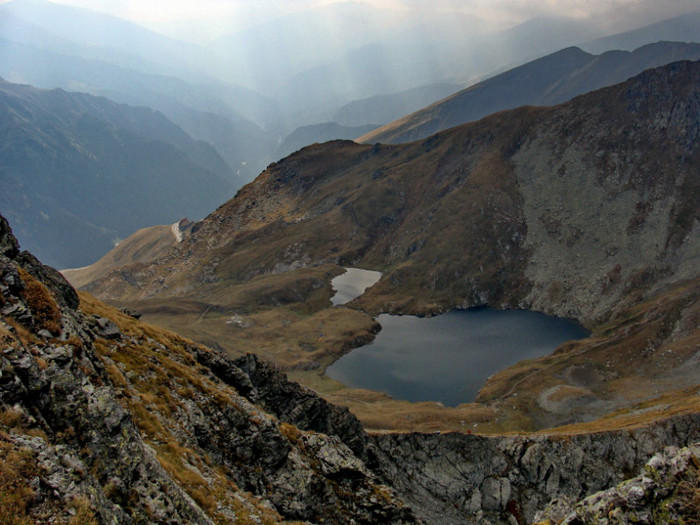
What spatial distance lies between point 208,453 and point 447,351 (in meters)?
135

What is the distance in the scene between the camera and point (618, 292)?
551ft

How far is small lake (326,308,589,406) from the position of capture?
132 metres

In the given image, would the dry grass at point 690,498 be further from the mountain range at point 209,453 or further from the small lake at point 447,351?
the small lake at point 447,351

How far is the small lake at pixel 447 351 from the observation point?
431 feet

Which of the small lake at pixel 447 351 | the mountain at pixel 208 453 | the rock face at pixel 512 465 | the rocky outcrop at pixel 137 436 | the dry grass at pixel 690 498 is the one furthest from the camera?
the small lake at pixel 447 351

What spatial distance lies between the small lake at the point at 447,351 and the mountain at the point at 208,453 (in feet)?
211

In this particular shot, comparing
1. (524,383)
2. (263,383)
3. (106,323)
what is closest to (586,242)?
(524,383)

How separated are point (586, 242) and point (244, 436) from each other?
195730mm

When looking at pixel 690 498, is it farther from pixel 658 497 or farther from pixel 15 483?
pixel 15 483

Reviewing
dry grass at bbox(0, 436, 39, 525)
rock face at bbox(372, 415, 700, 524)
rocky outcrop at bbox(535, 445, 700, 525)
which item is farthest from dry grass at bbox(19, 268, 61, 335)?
rock face at bbox(372, 415, 700, 524)

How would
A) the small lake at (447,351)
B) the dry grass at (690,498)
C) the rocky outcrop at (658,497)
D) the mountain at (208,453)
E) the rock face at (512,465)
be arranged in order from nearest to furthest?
the mountain at (208,453) → the dry grass at (690,498) → the rocky outcrop at (658,497) → the rock face at (512,465) → the small lake at (447,351)

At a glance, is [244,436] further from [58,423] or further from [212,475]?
[58,423]

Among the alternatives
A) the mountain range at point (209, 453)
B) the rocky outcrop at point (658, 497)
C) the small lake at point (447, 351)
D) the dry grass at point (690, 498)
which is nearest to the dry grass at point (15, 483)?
the mountain range at point (209, 453)

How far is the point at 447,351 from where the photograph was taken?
153m
